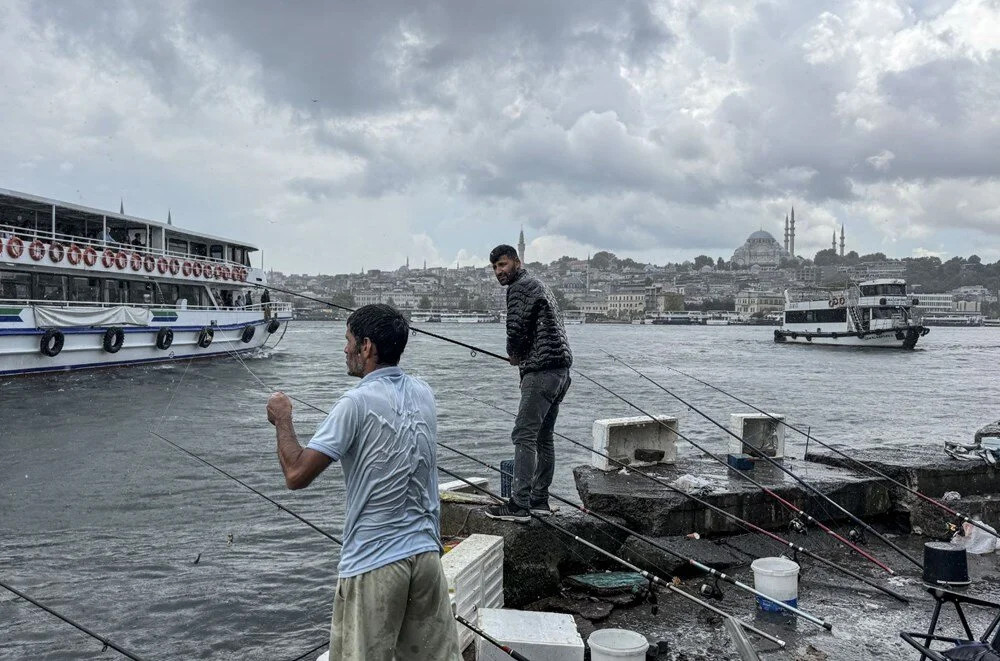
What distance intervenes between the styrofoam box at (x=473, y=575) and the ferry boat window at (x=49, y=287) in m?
25.2

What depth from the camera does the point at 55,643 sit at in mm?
5656

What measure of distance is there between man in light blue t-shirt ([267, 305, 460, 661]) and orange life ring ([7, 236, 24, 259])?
24.3 m

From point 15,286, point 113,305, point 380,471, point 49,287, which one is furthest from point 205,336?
point 380,471

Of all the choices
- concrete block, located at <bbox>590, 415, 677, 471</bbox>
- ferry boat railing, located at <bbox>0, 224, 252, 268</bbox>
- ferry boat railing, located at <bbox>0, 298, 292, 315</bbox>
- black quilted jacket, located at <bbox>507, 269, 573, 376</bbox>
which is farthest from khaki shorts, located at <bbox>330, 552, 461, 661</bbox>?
ferry boat railing, located at <bbox>0, 298, 292, 315</bbox>

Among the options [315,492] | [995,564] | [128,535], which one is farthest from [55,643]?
[995,564]

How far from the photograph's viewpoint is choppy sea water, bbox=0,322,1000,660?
20.0 ft

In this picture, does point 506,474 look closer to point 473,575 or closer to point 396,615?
point 473,575

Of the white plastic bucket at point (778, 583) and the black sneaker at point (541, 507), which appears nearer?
the white plastic bucket at point (778, 583)

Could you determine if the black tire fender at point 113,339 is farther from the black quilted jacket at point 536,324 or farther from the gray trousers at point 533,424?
the black quilted jacket at point 536,324

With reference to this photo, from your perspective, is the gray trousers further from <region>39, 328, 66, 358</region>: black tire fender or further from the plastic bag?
<region>39, 328, 66, 358</region>: black tire fender

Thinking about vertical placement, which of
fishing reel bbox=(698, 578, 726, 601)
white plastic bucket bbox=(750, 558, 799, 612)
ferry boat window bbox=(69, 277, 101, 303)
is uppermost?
ferry boat window bbox=(69, 277, 101, 303)

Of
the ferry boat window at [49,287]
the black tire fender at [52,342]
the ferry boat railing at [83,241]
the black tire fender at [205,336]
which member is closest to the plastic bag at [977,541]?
the ferry boat railing at [83,241]

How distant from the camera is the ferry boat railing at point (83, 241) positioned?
23758 mm

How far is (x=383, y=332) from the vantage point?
8.10ft
